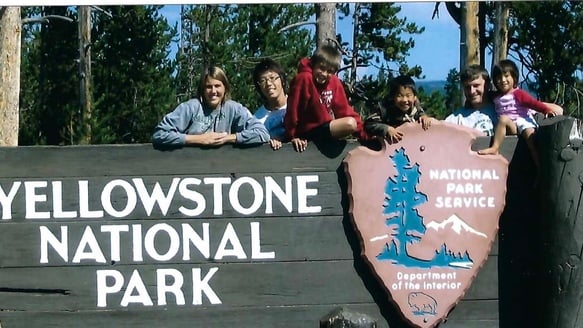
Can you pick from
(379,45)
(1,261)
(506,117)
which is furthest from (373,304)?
(379,45)

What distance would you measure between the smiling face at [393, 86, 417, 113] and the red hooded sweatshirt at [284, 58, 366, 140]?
196 millimetres

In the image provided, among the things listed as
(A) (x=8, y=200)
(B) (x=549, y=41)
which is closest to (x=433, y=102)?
(B) (x=549, y=41)

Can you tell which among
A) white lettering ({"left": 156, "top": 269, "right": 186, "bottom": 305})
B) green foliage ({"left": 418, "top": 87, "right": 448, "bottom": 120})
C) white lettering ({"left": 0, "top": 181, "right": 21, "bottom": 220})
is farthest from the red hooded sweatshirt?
green foliage ({"left": 418, "top": 87, "right": 448, "bottom": 120})

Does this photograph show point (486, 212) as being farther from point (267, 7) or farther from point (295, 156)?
point (267, 7)

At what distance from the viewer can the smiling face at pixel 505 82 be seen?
480 cm

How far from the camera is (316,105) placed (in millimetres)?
4523

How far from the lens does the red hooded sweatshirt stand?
4535mm

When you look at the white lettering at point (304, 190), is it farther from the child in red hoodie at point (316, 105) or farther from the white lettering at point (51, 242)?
the white lettering at point (51, 242)

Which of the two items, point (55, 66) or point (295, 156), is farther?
point (55, 66)

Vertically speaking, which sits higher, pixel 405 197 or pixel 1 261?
pixel 405 197

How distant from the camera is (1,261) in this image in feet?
14.9

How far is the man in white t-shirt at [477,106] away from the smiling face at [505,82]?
62 mm

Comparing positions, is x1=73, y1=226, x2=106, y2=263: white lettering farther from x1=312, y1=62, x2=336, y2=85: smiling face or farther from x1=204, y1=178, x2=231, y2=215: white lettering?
x1=312, y1=62, x2=336, y2=85: smiling face

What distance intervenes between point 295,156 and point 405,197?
54 centimetres
